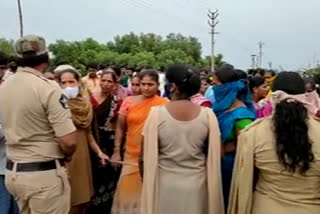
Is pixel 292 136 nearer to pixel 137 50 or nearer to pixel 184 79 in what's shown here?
pixel 184 79

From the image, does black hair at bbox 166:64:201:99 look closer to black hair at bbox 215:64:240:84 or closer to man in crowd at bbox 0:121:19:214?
black hair at bbox 215:64:240:84

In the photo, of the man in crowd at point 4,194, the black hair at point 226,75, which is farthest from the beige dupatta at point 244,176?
the man in crowd at point 4,194

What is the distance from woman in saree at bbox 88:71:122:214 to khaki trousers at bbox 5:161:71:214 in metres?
1.94

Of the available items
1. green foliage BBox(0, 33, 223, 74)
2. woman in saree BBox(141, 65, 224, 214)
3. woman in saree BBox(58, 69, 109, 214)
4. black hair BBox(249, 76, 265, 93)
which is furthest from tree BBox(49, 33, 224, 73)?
woman in saree BBox(141, 65, 224, 214)

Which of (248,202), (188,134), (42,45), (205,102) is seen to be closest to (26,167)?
(42,45)

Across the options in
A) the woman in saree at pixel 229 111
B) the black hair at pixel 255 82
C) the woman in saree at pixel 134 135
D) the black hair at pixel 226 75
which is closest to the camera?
the woman in saree at pixel 229 111

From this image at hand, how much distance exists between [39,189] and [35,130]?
395 mm

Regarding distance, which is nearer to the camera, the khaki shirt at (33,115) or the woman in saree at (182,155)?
the khaki shirt at (33,115)

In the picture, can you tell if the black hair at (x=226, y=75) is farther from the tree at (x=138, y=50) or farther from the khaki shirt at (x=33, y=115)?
the tree at (x=138, y=50)

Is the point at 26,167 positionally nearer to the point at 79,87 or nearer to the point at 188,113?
the point at 188,113

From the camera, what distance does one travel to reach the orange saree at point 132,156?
5.52 meters

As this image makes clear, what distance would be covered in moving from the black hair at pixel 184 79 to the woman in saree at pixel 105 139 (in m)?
2.06

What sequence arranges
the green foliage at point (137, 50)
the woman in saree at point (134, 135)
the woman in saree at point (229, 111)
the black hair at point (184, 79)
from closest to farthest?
the black hair at point (184, 79), the woman in saree at point (229, 111), the woman in saree at point (134, 135), the green foliage at point (137, 50)

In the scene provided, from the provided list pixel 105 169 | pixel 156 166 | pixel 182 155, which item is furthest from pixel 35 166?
pixel 105 169
